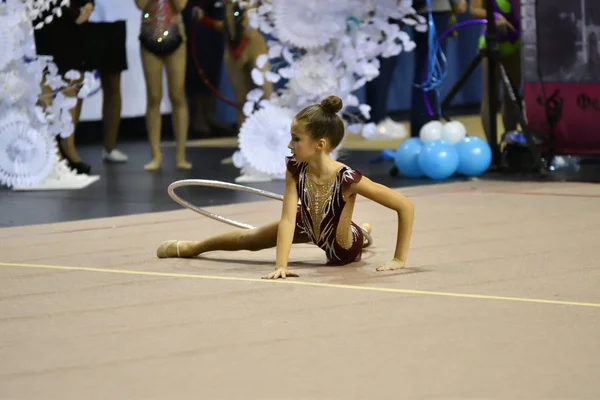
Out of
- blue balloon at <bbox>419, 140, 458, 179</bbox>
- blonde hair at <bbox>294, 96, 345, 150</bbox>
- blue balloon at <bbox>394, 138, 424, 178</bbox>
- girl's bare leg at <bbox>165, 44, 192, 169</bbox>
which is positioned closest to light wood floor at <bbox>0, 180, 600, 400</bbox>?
blonde hair at <bbox>294, 96, 345, 150</bbox>

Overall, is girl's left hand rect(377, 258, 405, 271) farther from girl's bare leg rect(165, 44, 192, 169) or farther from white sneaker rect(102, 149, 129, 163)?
white sneaker rect(102, 149, 129, 163)

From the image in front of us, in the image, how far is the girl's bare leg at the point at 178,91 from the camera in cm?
863

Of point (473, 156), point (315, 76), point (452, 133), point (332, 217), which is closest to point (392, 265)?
point (332, 217)

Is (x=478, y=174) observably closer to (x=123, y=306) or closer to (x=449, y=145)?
(x=449, y=145)

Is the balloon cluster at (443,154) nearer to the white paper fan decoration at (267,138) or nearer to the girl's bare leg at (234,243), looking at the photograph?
the white paper fan decoration at (267,138)

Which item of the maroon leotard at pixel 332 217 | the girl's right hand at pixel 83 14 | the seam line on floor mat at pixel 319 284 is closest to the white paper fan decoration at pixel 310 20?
the girl's right hand at pixel 83 14

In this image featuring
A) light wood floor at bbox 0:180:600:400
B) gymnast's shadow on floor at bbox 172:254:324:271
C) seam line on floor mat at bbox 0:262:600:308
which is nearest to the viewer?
light wood floor at bbox 0:180:600:400

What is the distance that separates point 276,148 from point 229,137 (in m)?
4.59

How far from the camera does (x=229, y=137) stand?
12586 mm

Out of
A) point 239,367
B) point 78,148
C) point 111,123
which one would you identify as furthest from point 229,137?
point 239,367

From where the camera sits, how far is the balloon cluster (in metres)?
7.82

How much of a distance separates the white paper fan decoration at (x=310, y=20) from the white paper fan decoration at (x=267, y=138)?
0.53 metres

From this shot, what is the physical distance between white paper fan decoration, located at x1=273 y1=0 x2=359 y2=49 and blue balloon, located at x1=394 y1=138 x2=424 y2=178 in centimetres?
95

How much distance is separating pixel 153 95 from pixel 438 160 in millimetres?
2428
